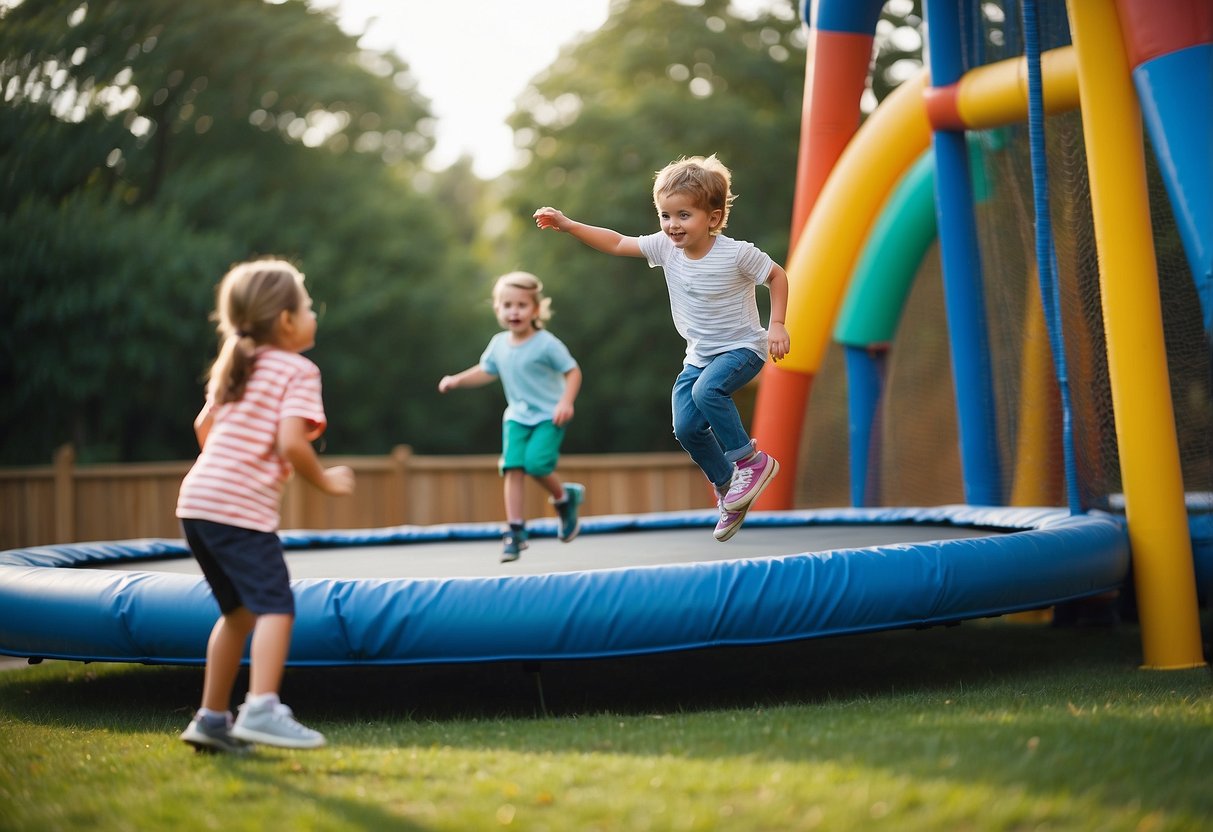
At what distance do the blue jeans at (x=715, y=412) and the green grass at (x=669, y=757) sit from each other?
0.78 m

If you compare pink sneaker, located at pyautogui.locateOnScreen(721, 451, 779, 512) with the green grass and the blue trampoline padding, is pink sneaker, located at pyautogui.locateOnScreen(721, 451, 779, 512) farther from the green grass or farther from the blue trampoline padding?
the green grass

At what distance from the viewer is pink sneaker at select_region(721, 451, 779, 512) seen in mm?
3912

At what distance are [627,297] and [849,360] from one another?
26.2 ft

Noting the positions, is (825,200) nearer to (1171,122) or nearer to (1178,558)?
(1171,122)

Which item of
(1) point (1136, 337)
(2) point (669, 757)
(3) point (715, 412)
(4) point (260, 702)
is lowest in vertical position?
(2) point (669, 757)

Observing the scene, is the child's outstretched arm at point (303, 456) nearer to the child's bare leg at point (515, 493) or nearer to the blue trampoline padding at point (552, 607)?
the blue trampoline padding at point (552, 607)

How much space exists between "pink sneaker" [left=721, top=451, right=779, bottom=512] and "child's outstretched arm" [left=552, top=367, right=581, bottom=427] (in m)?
1.08

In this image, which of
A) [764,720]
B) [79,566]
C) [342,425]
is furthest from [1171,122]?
[342,425]

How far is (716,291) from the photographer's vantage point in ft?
12.8

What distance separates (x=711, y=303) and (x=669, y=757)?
147 cm

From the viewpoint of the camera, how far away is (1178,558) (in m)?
4.77

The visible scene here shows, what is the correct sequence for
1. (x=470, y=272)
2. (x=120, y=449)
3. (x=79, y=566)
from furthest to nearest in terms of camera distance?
(x=470, y=272), (x=120, y=449), (x=79, y=566)

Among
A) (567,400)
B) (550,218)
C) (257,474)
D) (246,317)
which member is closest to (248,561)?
(257,474)

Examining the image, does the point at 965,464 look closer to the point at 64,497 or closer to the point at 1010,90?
the point at 1010,90
